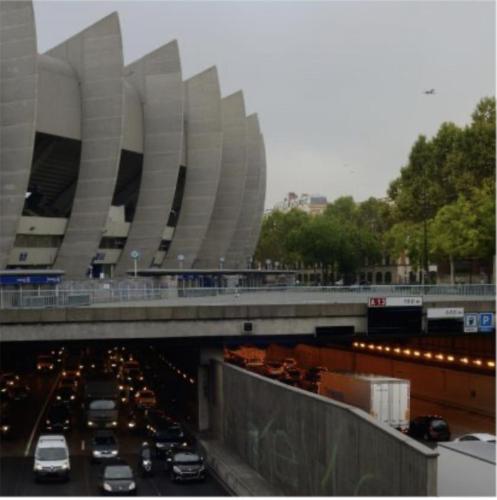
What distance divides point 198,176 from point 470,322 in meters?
58.6

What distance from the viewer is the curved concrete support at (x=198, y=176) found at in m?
99.0

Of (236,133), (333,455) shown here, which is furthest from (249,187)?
(333,455)

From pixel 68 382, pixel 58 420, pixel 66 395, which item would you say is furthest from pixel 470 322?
pixel 68 382

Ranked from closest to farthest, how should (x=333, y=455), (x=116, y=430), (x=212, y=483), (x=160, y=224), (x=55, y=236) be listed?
(x=333, y=455), (x=212, y=483), (x=116, y=430), (x=55, y=236), (x=160, y=224)

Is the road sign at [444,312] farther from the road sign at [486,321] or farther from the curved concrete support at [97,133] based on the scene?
the curved concrete support at [97,133]

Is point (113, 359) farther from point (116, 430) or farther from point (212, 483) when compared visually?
point (212, 483)

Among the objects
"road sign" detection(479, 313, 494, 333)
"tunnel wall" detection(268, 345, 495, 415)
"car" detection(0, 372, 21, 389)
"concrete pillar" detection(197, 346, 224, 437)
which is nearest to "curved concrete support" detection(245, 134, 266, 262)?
"tunnel wall" detection(268, 345, 495, 415)

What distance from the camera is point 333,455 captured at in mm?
24719

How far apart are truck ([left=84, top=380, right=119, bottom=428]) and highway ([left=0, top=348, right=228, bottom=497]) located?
574 millimetres

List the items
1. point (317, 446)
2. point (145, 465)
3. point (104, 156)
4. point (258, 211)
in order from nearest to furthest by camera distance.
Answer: point (317, 446) → point (145, 465) → point (104, 156) → point (258, 211)

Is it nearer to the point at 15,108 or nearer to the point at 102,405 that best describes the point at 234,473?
the point at 102,405

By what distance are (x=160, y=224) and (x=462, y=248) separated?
2927 cm

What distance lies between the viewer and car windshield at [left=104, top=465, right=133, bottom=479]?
98.7ft

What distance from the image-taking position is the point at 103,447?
3584cm
